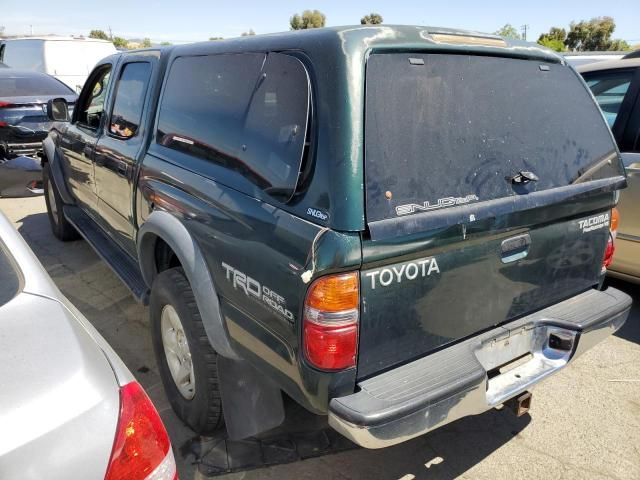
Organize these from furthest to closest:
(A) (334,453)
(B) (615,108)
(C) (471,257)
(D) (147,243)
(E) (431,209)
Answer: (B) (615,108)
(D) (147,243)
(A) (334,453)
(C) (471,257)
(E) (431,209)

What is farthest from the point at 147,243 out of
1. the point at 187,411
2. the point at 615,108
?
the point at 615,108

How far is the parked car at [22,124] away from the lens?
704cm

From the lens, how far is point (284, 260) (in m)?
1.85

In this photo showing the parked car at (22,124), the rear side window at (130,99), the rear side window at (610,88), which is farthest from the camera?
the parked car at (22,124)

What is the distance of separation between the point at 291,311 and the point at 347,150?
23.5 inches

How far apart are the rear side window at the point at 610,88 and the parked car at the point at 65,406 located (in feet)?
13.1

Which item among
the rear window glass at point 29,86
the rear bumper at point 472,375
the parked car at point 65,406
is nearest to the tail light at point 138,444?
the parked car at point 65,406

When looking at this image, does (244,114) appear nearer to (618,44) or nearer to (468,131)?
(468,131)

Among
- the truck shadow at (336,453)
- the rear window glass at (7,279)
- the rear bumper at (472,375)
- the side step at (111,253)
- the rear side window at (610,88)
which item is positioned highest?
the rear side window at (610,88)

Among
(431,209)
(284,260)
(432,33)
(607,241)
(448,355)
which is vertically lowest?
(448,355)

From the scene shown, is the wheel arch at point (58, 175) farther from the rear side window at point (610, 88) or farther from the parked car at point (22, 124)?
the rear side window at point (610, 88)

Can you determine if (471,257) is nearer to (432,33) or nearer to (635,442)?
(432,33)

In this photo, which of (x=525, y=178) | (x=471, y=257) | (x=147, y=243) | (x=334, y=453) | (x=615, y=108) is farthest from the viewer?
(x=615, y=108)

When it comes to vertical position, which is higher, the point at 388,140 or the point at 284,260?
the point at 388,140
